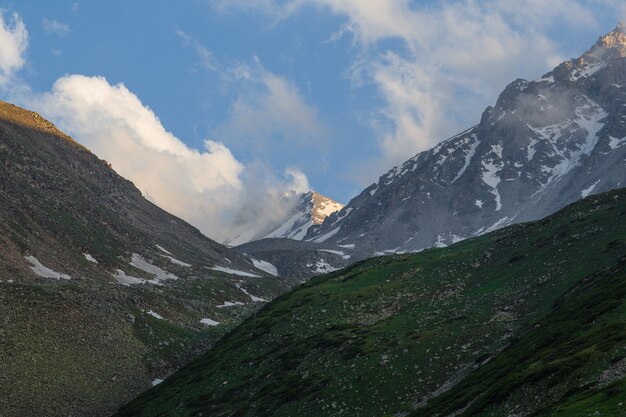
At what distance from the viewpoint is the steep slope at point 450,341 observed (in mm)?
41219

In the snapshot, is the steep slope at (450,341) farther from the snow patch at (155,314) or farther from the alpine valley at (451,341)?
the snow patch at (155,314)

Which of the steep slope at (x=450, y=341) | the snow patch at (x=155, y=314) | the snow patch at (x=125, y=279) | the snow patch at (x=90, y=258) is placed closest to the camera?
the steep slope at (x=450, y=341)

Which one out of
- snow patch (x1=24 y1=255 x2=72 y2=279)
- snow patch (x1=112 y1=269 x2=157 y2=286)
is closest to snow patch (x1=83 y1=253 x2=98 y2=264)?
snow patch (x1=112 y1=269 x2=157 y2=286)

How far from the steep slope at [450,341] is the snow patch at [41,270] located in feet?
181

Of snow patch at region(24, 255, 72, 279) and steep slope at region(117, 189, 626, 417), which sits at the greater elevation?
snow patch at region(24, 255, 72, 279)

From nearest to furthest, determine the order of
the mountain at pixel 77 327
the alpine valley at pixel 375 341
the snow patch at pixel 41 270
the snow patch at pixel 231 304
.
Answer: the alpine valley at pixel 375 341
the mountain at pixel 77 327
the snow patch at pixel 41 270
the snow patch at pixel 231 304

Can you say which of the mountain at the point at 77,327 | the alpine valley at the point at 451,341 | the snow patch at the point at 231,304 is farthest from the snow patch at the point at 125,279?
the alpine valley at the point at 451,341

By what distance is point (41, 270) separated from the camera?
138m

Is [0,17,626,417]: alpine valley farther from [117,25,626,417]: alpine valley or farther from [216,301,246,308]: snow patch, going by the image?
[216,301,246,308]: snow patch

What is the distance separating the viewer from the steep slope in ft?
135

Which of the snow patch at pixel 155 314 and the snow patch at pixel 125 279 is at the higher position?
the snow patch at pixel 125 279

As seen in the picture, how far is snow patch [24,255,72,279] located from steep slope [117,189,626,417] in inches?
2174

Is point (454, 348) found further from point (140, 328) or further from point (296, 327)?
point (140, 328)

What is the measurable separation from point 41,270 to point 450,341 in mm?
100755
